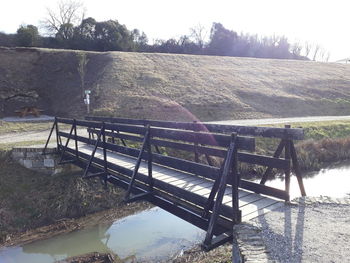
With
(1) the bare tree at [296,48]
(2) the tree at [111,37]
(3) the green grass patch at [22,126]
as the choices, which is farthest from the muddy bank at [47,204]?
(1) the bare tree at [296,48]

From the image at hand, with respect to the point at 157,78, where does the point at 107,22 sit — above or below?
above

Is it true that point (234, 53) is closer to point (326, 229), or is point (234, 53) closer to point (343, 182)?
point (343, 182)

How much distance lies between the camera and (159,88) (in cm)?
2600

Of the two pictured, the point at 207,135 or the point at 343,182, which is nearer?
the point at 207,135

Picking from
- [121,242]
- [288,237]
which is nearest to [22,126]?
[121,242]

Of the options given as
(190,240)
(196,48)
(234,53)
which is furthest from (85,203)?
(234,53)

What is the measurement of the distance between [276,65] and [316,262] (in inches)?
1664

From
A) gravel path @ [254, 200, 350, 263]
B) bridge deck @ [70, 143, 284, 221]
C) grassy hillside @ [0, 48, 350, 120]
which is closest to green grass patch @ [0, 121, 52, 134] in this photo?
grassy hillside @ [0, 48, 350, 120]

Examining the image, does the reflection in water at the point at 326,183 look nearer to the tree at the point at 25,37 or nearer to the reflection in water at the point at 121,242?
the reflection in water at the point at 121,242

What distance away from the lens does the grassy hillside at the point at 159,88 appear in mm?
22984

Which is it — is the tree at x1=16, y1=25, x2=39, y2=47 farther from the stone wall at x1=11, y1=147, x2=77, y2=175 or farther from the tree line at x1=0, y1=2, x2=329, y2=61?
the stone wall at x1=11, y1=147, x2=77, y2=175

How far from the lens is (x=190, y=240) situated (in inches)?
296

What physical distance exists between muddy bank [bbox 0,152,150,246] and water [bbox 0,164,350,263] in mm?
398

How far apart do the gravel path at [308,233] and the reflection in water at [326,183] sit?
18.3ft
